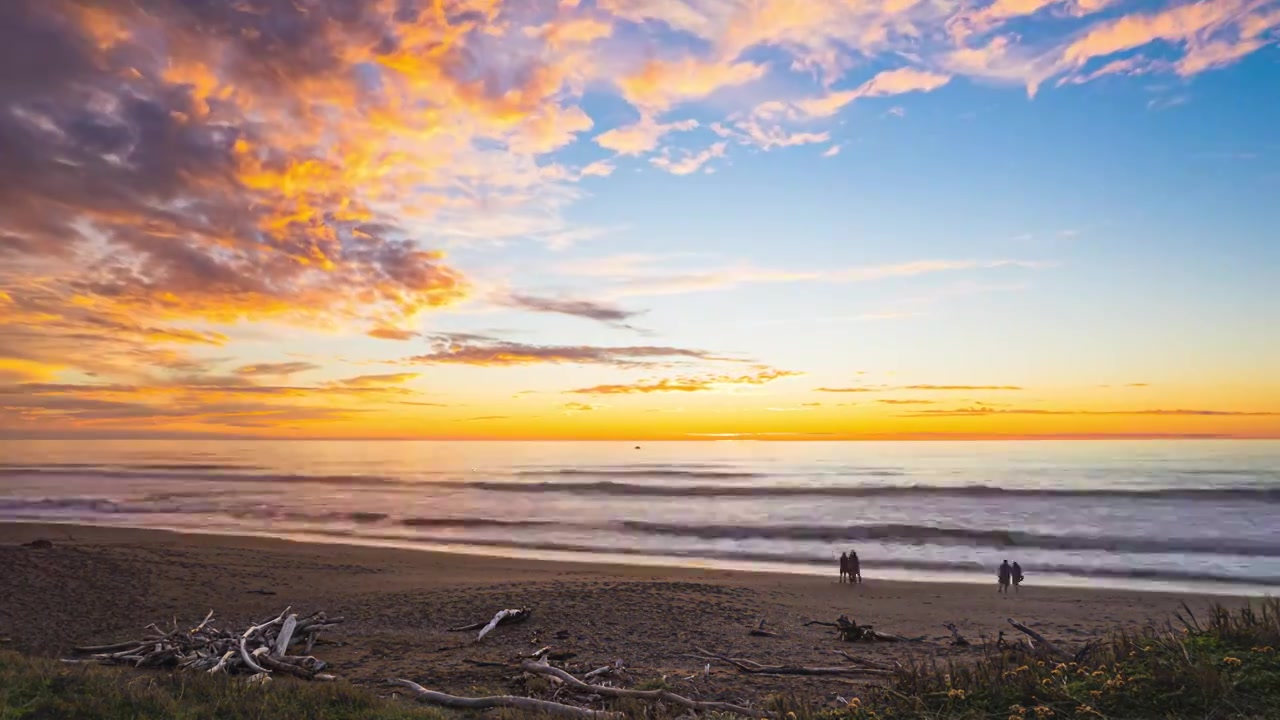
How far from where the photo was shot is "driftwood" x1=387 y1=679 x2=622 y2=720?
7326 mm

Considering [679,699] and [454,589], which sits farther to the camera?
[454,589]

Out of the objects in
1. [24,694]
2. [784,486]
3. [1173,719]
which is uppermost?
[1173,719]

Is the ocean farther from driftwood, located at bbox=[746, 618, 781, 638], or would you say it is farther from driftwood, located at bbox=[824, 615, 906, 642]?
driftwood, located at bbox=[746, 618, 781, 638]

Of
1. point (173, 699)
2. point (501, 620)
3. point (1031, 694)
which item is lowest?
point (501, 620)

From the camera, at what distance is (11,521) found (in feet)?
116

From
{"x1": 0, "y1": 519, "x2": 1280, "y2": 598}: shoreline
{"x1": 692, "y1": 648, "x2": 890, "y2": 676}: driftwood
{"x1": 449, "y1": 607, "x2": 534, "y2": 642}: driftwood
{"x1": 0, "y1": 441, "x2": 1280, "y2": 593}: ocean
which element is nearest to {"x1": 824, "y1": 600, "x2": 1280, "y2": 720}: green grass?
{"x1": 692, "y1": 648, "x2": 890, "y2": 676}: driftwood

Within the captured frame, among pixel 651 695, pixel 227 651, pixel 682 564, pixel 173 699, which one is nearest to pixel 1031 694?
pixel 651 695

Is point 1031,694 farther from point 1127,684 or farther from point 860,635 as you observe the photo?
point 860,635

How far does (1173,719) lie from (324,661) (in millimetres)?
10950

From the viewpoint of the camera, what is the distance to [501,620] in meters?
13.9

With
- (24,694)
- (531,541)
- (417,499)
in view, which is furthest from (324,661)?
(417,499)

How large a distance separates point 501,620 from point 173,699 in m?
7.26

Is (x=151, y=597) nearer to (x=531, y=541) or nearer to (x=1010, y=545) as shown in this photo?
(x=531, y=541)

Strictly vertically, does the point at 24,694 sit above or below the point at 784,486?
above
